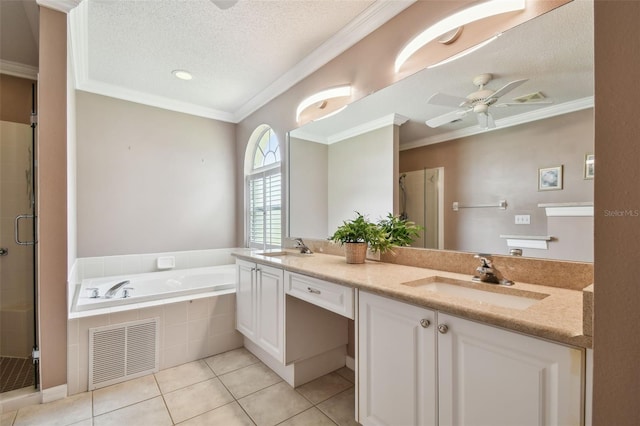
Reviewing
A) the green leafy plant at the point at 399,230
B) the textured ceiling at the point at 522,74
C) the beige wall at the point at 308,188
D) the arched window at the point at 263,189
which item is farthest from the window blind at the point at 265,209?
the textured ceiling at the point at 522,74

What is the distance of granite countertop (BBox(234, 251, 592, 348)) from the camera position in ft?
2.61

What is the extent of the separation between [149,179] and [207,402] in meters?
2.46

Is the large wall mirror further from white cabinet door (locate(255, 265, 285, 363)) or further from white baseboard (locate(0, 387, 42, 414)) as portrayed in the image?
white baseboard (locate(0, 387, 42, 414))

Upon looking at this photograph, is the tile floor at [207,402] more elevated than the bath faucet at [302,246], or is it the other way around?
the bath faucet at [302,246]

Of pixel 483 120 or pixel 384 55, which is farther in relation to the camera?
pixel 384 55

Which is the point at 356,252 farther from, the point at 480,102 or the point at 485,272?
the point at 480,102

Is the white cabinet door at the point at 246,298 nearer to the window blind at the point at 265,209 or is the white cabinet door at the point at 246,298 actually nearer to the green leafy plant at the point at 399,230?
the window blind at the point at 265,209

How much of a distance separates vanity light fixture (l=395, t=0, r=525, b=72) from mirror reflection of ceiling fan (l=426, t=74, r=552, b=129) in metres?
0.30

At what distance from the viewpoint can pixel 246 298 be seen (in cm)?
240

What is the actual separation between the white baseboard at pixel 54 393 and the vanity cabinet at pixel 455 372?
1.95m

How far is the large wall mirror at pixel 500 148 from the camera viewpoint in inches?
46.4

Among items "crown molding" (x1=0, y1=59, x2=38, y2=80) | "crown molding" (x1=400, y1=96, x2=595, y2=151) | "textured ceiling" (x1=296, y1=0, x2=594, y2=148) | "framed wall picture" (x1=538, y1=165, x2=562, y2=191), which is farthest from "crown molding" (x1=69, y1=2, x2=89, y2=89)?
"framed wall picture" (x1=538, y1=165, x2=562, y2=191)

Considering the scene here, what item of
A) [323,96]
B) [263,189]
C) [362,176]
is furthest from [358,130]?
[263,189]

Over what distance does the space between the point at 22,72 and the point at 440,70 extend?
3.48m
